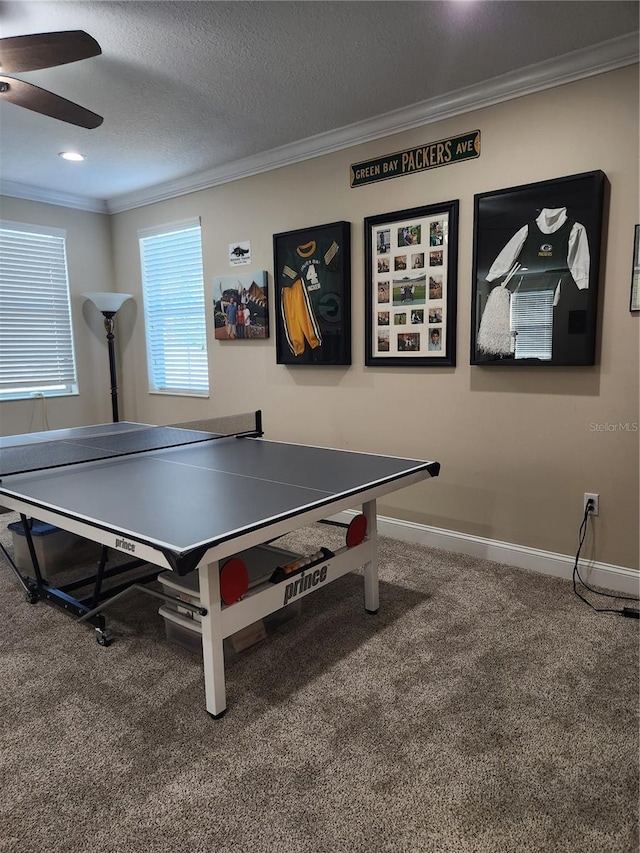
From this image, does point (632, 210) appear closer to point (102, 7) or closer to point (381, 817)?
point (102, 7)

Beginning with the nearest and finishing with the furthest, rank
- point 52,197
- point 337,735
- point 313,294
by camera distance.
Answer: point 337,735
point 313,294
point 52,197

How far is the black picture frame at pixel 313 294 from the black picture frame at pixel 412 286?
0.17 meters

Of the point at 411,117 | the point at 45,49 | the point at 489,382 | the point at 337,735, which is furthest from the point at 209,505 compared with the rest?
the point at 411,117

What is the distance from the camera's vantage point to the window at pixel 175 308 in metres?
4.62

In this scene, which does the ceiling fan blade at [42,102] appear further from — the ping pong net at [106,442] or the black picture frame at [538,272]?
the black picture frame at [538,272]

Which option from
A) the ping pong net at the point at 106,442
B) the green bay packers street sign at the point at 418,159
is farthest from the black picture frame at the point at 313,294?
the ping pong net at the point at 106,442

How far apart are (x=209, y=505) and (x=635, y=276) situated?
2207 mm

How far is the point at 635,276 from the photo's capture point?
2539 mm

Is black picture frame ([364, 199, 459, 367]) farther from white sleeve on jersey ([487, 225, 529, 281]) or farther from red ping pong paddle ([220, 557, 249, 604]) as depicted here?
red ping pong paddle ([220, 557, 249, 604])

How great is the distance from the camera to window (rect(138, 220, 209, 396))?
15.2 feet

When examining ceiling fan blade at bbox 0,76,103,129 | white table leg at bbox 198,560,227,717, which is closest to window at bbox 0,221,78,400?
ceiling fan blade at bbox 0,76,103,129

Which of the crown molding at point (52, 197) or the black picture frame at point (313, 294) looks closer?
the black picture frame at point (313, 294)

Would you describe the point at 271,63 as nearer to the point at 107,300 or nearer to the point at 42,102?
the point at 42,102

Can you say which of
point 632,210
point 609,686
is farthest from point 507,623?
point 632,210
